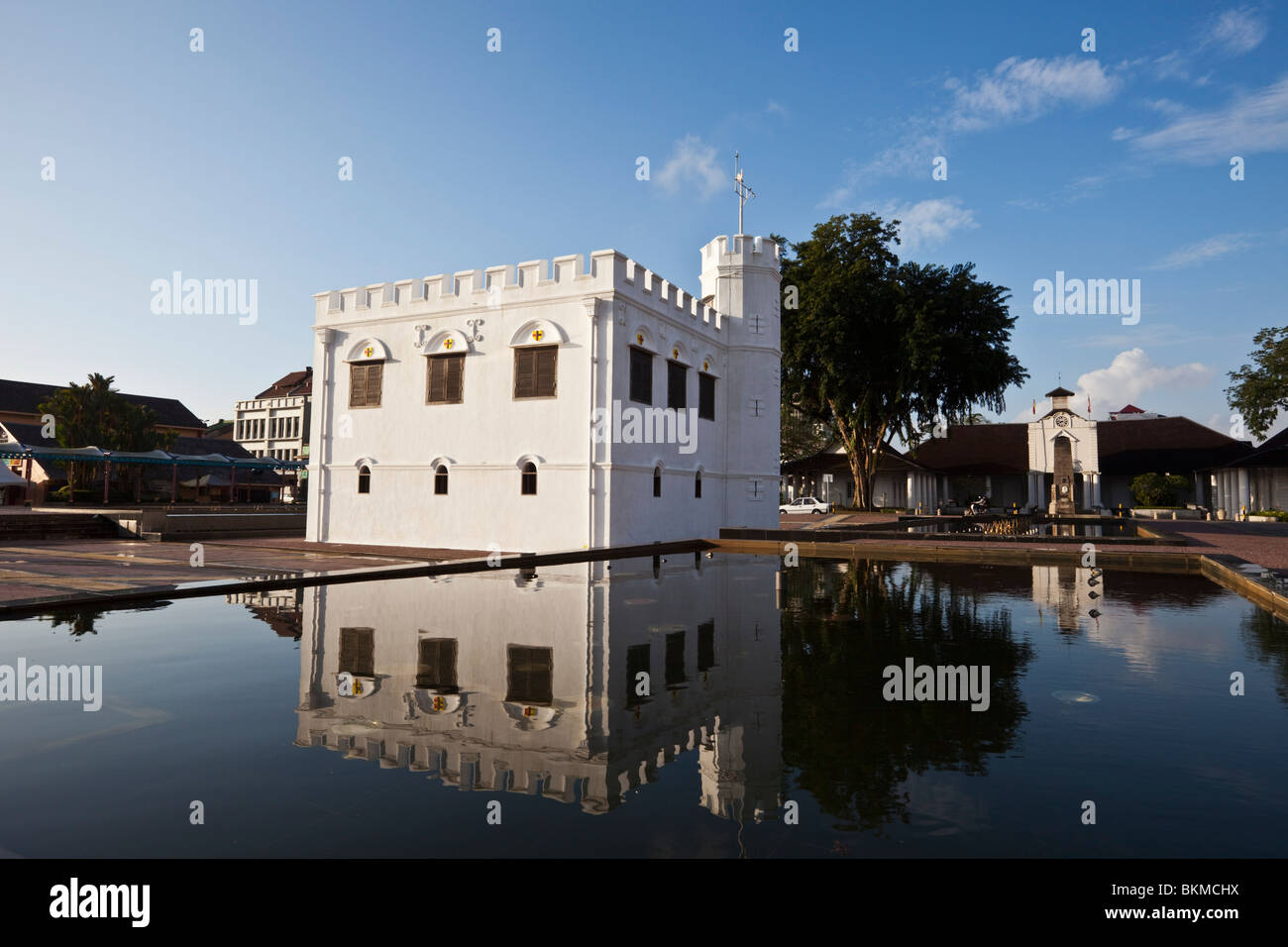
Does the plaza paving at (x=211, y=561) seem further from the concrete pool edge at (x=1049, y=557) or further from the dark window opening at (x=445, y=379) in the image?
the dark window opening at (x=445, y=379)

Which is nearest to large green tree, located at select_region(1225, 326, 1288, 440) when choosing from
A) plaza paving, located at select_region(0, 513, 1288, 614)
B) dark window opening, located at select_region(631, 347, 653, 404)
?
plaza paving, located at select_region(0, 513, 1288, 614)

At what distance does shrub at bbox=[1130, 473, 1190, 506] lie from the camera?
41625mm

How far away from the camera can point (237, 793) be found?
3951mm

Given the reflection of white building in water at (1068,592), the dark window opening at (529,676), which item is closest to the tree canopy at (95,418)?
the dark window opening at (529,676)

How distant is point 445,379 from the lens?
875 inches

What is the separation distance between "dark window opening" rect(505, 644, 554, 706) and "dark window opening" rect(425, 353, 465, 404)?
15.4 meters

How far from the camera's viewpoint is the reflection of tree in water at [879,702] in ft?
14.2


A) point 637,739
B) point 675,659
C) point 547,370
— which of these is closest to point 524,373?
point 547,370

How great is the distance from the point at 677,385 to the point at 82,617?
55.6ft

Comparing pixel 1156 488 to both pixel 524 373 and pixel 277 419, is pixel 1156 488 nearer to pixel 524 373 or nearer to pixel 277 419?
pixel 524 373

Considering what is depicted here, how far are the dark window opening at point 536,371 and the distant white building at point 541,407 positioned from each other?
0.06 meters

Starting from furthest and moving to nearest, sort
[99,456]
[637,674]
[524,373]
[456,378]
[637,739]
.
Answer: [99,456] < [456,378] < [524,373] < [637,674] < [637,739]

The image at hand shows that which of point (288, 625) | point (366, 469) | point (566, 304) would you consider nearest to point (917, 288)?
point (566, 304)

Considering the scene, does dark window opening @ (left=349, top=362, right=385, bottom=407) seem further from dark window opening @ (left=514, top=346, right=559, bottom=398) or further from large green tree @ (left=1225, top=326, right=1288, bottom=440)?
large green tree @ (left=1225, top=326, right=1288, bottom=440)
